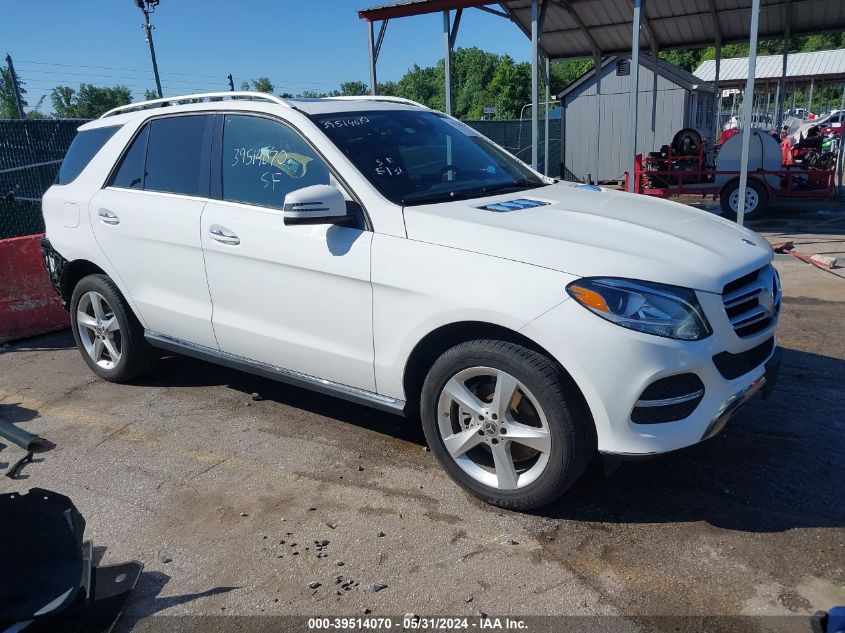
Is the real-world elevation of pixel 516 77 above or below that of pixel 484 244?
above

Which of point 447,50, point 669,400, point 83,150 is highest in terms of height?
point 447,50

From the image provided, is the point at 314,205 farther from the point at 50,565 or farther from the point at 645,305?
the point at 50,565

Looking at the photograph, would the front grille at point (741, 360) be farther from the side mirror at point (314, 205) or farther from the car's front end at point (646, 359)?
the side mirror at point (314, 205)

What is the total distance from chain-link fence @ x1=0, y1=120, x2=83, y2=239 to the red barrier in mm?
4147

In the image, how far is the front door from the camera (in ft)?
11.7

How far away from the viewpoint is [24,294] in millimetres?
6766

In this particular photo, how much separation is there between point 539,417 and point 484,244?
80 cm

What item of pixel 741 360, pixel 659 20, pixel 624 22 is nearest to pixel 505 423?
pixel 741 360

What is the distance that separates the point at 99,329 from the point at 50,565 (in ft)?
Answer: 8.96

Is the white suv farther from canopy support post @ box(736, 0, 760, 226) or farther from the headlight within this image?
canopy support post @ box(736, 0, 760, 226)

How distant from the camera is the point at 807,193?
41.7 ft

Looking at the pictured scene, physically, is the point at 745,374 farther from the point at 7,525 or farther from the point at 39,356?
the point at 39,356

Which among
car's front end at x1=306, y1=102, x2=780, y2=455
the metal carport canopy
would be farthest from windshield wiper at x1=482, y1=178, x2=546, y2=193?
the metal carport canopy

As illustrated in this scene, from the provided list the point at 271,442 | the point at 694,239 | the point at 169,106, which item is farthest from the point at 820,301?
the point at 169,106
